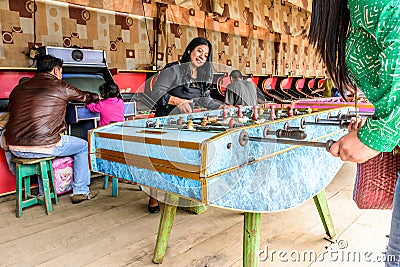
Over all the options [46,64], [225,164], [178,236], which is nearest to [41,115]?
[46,64]

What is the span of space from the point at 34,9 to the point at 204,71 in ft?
7.86

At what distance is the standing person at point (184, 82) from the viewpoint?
282cm

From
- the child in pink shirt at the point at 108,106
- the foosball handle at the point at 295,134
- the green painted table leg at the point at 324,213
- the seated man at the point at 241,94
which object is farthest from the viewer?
the seated man at the point at 241,94

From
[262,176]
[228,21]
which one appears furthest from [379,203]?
[228,21]

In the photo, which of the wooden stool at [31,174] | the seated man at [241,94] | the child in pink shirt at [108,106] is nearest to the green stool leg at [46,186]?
the wooden stool at [31,174]

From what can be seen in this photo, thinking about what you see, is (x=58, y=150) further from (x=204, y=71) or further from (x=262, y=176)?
(x=262, y=176)

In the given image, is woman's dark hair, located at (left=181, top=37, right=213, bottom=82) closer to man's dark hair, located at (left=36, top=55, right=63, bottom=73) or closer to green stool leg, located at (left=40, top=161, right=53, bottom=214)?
man's dark hair, located at (left=36, top=55, right=63, bottom=73)

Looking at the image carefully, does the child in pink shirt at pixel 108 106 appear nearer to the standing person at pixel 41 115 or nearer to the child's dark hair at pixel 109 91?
the child's dark hair at pixel 109 91

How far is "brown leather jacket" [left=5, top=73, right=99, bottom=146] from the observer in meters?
2.89

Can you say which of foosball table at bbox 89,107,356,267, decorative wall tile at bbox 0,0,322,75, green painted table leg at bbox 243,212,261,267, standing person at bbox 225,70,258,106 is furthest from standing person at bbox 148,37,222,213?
green painted table leg at bbox 243,212,261,267

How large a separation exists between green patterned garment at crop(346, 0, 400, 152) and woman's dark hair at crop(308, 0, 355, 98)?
8 cm

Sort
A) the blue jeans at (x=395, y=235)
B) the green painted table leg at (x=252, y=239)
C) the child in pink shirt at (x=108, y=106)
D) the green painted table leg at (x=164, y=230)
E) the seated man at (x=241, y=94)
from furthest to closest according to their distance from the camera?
the seated man at (x=241, y=94)
the child in pink shirt at (x=108, y=106)
the green painted table leg at (x=164, y=230)
the green painted table leg at (x=252, y=239)
the blue jeans at (x=395, y=235)

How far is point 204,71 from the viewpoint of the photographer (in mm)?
3076

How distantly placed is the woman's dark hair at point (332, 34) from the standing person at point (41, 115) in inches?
101
